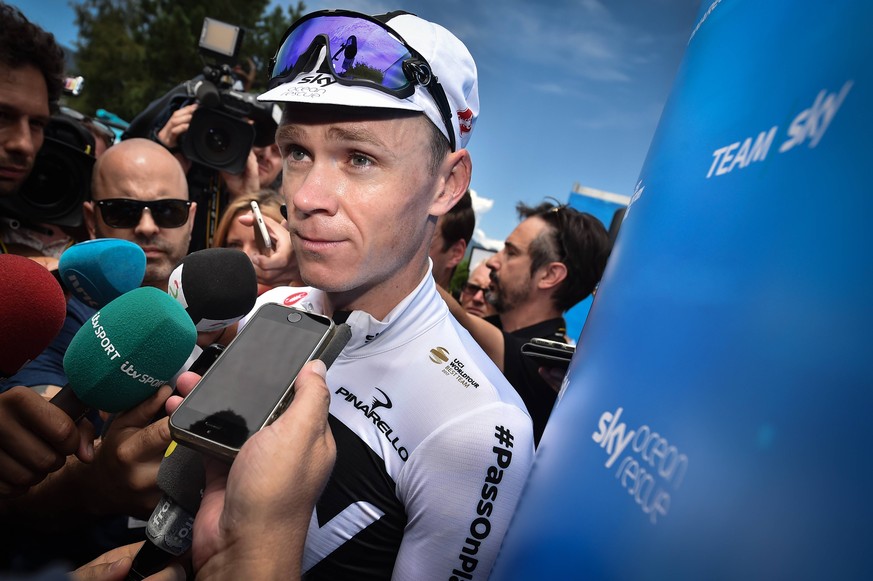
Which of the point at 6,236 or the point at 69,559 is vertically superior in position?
the point at 6,236

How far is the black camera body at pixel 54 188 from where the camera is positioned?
286cm

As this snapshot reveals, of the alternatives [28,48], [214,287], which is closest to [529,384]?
[214,287]

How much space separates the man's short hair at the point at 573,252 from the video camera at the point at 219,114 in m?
2.38

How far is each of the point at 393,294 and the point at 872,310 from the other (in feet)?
4.42

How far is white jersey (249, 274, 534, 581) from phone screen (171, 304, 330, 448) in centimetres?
32

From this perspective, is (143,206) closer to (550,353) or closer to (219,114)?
(219,114)

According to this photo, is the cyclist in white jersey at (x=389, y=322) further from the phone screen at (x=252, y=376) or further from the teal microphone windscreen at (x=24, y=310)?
the teal microphone windscreen at (x=24, y=310)

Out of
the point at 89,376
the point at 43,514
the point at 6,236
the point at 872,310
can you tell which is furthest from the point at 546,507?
the point at 6,236

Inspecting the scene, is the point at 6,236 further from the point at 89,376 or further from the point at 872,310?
the point at 872,310

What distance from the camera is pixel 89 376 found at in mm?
1354

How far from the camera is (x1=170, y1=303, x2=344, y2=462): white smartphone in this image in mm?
1176

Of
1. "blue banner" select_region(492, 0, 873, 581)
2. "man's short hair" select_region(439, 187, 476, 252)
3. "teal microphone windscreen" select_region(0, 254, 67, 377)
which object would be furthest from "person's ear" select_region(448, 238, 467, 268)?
"blue banner" select_region(492, 0, 873, 581)

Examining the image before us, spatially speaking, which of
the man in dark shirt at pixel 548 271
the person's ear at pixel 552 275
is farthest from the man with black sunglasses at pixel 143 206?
the person's ear at pixel 552 275

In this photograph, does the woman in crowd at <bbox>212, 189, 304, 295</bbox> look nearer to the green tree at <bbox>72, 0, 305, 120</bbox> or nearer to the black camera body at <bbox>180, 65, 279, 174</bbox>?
the black camera body at <bbox>180, 65, 279, 174</bbox>
